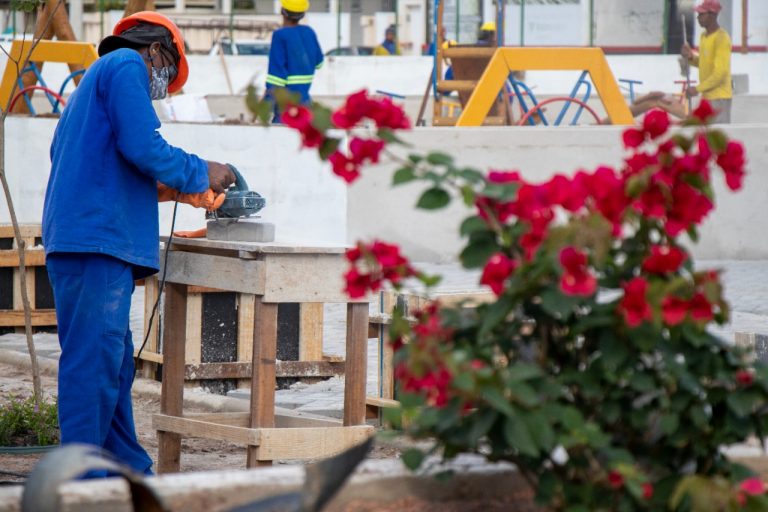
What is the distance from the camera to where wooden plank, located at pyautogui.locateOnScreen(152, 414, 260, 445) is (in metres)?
4.84

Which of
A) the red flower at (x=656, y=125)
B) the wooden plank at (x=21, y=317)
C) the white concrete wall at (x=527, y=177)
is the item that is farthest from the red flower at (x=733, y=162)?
the white concrete wall at (x=527, y=177)

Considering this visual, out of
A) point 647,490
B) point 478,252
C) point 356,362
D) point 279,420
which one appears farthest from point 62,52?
point 647,490

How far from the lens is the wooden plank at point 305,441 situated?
4.88m

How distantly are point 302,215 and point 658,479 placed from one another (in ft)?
28.0

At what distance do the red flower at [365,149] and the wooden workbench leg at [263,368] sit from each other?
2.19 m

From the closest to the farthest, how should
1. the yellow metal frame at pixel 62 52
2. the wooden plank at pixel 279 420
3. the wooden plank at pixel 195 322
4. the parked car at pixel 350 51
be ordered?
1. the wooden plank at pixel 279 420
2. the wooden plank at pixel 195 322
3. the yellow metal frame at pixel 62 52
4. the parked car at pixel 350 51

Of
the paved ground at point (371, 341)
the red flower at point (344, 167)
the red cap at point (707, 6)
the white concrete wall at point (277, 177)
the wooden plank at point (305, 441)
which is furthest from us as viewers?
the red cap at point (707, 6)

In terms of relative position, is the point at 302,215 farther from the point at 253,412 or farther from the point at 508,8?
the point at 508,8

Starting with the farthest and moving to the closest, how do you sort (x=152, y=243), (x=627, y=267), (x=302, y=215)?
(x=302, y=215)
(x=152, y=243)
(x=627, y=267)

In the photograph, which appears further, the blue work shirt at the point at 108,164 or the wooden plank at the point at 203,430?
the wooden plank at the point at 203,430

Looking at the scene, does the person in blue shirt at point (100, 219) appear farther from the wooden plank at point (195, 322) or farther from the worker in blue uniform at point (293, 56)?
the worker in blue uniform at point (293, 56)

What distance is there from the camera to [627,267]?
2529mm

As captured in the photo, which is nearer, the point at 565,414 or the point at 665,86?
the point at 565,414

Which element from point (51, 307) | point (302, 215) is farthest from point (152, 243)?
point (302, 215)
